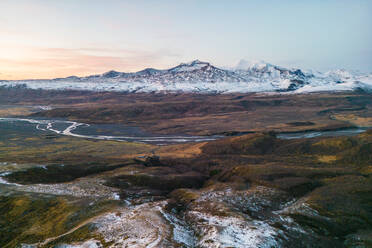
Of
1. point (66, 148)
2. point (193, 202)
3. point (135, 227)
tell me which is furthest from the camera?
point (66, 148)

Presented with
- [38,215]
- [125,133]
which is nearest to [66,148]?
[125,133]

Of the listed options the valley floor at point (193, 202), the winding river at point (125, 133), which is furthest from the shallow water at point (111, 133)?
the valley floor at point (193, 202)

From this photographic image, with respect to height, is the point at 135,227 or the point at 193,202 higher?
the point at 135,227

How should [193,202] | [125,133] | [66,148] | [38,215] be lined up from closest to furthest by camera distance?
[38,215], [193,202], [66,148], [125,133]

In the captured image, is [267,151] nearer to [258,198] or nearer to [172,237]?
[258,198]

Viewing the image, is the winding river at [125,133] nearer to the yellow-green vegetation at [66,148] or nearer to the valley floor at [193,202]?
the yellow-green vegetation at [66,148]

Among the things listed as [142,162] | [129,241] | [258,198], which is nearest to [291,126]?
[142,162]

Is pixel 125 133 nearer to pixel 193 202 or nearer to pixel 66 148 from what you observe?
pixel 66 148

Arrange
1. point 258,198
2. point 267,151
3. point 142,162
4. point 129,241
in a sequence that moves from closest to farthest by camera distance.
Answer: point 129,241
point 258,198
point 142,162
point 267,151

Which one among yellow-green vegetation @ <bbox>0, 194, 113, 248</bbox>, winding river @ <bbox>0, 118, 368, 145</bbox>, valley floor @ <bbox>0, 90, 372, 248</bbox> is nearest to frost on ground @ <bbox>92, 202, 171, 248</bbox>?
valley floor @ <bbox>0, 90, 372, 248</bbox>
